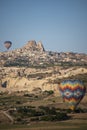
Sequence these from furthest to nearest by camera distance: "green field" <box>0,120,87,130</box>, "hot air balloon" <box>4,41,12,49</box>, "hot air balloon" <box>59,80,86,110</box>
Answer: "hot air balloon" <box>4,41,12,49</box> → "hot air balloon" <box>59,80,86,110</box> → "green field" <box>0,120,87,130</box>

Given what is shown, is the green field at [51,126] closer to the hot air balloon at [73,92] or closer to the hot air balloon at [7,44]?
the hot air balloon at [73,92]

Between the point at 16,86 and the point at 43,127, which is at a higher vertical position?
the point at 16,86

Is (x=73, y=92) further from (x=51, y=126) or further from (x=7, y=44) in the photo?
(x=7, y=44)

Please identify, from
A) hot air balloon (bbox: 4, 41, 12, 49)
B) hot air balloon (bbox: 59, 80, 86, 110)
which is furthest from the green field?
hot air balloon (bbox: 4, 41, 12, 49)

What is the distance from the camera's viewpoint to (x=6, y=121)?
52.8m

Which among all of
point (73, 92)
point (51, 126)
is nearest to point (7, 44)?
point (73, 92)

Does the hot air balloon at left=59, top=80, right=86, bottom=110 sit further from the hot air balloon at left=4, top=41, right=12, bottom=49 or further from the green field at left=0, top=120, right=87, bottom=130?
the hot air balloon at left=4, top=41, right=12, bottom=49

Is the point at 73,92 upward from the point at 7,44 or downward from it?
downward

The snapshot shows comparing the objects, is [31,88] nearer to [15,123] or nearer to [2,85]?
[2,85]

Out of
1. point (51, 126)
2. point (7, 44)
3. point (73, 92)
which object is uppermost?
point (7, 44)

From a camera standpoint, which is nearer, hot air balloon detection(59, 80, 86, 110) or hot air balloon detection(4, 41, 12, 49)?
hot air balloon detection(59, 80, 86, 110)

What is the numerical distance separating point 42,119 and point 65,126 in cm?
678

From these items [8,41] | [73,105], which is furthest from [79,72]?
[73,105]

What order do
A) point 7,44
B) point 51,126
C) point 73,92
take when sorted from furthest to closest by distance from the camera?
point 7,44 < point 73,92 < point 51,126
